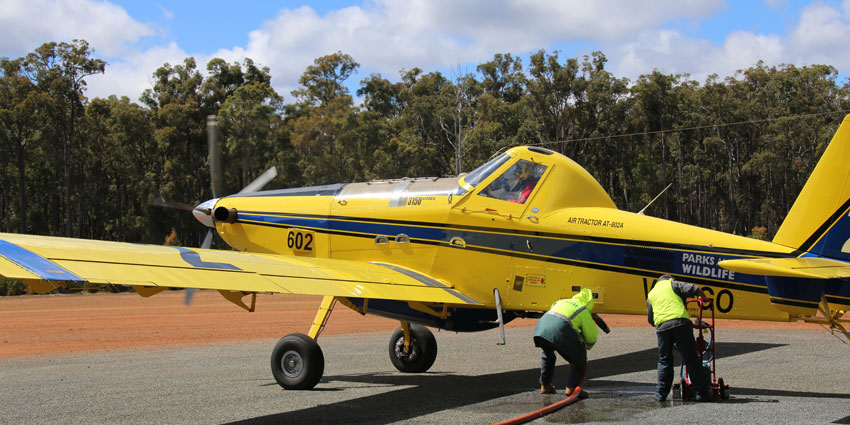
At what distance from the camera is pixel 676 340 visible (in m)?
8.81

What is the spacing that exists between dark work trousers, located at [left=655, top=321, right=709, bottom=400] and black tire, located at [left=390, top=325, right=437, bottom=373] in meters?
4.83

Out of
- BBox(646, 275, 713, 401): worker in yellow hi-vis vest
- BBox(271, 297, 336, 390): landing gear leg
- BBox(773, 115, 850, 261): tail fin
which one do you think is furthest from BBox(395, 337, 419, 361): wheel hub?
BBox(773, 115, 850, 261): tail fin

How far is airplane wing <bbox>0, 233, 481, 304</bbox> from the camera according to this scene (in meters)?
7.24

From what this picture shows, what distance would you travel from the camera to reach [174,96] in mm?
67375

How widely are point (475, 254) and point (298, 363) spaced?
3132mm

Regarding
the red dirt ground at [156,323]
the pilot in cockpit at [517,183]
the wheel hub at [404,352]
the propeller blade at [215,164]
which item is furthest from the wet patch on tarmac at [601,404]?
the red dirt ground at [156,323]

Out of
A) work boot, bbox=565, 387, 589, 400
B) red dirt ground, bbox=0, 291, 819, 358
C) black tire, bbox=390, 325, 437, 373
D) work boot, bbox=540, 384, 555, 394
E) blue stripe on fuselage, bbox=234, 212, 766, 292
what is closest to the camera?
work boot, bbox=565, 387, 589, 400

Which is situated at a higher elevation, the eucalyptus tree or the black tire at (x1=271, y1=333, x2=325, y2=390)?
the eucalyptus tree

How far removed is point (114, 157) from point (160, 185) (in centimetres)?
516

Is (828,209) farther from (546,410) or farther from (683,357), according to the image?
(546,410)

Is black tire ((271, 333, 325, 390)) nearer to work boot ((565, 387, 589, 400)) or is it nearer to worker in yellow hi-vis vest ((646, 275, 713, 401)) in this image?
work boot ((565, 387, 589, 400))

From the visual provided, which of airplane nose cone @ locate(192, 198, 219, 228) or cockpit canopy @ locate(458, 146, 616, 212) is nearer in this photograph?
cockpit canopy @ locate(458, 146, 616, 212)

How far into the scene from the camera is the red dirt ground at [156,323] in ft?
61.6

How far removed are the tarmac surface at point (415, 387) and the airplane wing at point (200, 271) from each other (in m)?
1.51
